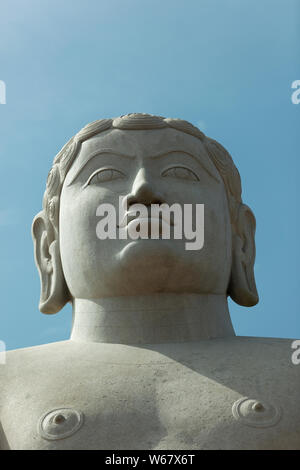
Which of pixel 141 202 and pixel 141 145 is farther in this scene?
pixel 141 145

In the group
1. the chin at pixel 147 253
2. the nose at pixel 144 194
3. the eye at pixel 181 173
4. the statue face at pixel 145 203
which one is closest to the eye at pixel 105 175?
the statue face at pixel 145 203

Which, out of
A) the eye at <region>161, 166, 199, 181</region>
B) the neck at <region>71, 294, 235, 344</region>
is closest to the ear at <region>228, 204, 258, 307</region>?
the neck at <region>71, 294, 235, 344</region>

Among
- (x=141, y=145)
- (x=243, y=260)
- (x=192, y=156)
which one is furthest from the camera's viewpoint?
(x=243, y=260)

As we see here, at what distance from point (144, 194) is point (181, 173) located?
0.65 metres

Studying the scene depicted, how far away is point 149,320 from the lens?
18.2 ft

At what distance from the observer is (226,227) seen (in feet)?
20.6

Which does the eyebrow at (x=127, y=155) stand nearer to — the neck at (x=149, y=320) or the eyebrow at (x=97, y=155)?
the eyebrow at (x=97, y=155)

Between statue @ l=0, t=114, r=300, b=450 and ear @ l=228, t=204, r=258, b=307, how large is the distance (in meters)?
0.02

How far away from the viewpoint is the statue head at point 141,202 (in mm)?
5578

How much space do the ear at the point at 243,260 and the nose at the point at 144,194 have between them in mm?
1406

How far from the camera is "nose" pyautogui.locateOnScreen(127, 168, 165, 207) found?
558cm

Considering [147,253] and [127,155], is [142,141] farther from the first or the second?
[147,253]

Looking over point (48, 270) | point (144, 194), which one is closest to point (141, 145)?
point (144, 194)

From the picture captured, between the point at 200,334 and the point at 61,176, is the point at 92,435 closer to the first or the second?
the point at 200,334
